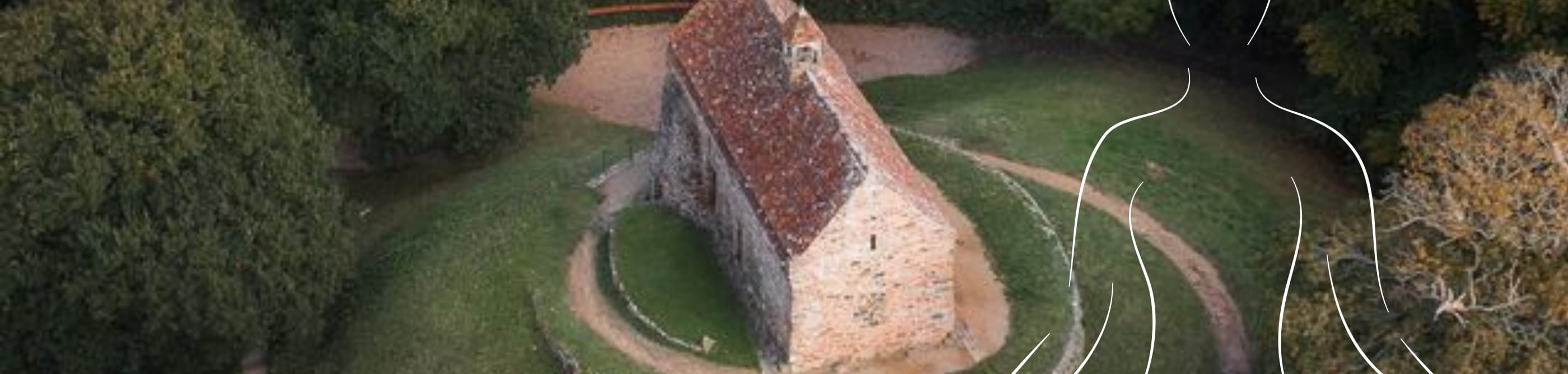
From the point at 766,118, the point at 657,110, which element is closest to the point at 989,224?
the point at 766,118

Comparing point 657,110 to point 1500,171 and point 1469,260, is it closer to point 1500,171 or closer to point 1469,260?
point 1469,260

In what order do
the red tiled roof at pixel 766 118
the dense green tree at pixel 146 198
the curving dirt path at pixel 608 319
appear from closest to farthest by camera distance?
the red tiled roof at pixel 766 118, the dense green tree at pixel 146 198, the curving dirt path at pixel 608 319

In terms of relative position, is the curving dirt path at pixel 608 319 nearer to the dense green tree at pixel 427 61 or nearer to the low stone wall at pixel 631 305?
the low stone wall at pixel 631 305

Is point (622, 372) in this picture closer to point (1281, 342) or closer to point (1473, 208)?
point (1281, 342)

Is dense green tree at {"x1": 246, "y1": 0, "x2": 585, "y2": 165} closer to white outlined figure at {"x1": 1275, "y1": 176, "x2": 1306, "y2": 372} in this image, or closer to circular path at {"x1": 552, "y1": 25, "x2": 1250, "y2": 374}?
circular path at {"x1": 552, "y1": 25, "x2": 1250, "y2": 374}

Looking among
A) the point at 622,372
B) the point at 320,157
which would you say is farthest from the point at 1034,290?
the point at 320,157

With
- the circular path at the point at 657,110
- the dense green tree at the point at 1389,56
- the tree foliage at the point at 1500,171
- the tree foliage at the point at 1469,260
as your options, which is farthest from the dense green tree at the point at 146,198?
the dense green tree at the point at 1389,56
